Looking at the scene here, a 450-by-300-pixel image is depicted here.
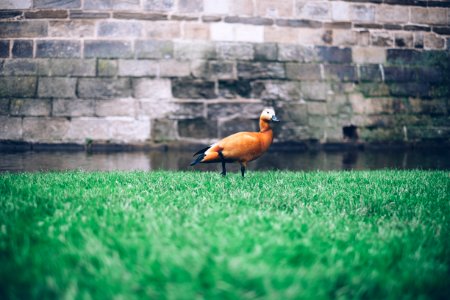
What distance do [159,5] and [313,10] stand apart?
293cm

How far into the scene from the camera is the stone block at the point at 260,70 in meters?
7.15

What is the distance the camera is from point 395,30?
7688 millimetres

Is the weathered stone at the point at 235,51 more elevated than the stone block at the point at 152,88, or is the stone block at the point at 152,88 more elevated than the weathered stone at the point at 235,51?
the weathered stone at the point at 235,51

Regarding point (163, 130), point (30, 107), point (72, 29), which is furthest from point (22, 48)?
point (163, 130)

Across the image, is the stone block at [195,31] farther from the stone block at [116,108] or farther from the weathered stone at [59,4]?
the weathered stone at [59,4]

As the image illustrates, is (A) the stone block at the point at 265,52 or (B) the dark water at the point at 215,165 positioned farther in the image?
(A) the stone block at the point at 265,52

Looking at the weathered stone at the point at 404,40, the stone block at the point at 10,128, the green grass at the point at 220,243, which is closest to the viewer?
the green grass at the point at 220,243

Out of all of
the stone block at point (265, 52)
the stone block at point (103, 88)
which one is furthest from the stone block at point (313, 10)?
the stone block at point (103, 88)

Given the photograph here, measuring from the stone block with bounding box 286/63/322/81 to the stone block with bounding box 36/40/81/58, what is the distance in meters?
3.91

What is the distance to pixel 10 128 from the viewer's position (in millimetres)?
6746

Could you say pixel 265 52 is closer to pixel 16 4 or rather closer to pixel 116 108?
pixel 116 108

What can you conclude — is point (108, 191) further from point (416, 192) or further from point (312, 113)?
point (312, 113)

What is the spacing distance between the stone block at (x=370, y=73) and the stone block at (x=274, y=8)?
179 centimetres

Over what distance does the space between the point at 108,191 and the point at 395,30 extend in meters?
6.92
